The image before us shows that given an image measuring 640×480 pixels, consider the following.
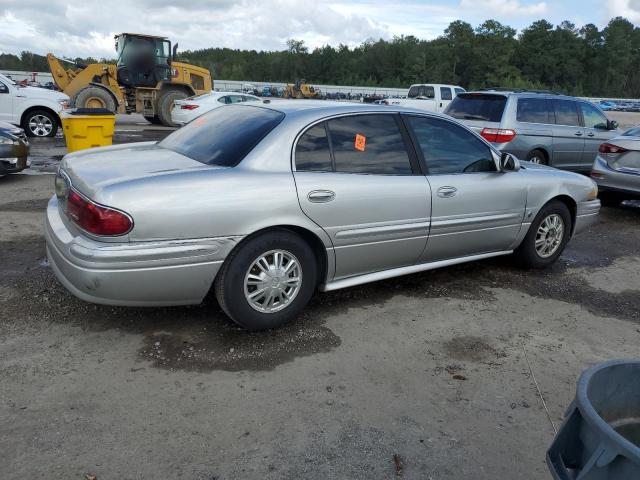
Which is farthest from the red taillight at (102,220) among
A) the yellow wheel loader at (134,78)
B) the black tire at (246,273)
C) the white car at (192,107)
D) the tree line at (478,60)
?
the tree line at (478,60)

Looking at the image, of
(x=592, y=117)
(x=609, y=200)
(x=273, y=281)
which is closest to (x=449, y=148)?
(x=273, y=281)

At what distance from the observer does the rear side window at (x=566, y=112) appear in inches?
392

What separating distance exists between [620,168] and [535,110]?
2.07 metres

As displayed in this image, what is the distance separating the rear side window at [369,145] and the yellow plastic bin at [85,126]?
634cm

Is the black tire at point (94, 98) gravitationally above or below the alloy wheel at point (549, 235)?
above

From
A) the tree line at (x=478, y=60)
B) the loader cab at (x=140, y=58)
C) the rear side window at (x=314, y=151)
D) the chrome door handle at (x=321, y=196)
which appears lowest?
the chrome door handle at (x=321, y=196)

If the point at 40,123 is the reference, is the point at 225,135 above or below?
above

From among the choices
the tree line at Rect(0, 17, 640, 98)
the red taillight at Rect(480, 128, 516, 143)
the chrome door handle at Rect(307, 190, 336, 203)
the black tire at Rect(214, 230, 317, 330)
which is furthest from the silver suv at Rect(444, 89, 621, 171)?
the tree line at Rect(0, 17, 640, 98)

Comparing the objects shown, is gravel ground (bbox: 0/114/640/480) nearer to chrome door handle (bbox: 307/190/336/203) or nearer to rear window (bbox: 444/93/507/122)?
chrome door handle (bbox: 307/190/336/203)

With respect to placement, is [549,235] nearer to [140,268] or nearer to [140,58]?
[140,268]

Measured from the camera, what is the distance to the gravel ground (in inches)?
103

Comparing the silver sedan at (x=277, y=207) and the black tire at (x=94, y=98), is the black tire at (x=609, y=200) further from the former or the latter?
the black tire at (x=94, y=98)

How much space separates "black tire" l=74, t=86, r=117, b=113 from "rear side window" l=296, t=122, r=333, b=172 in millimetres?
14696

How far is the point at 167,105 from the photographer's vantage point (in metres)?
18.7
